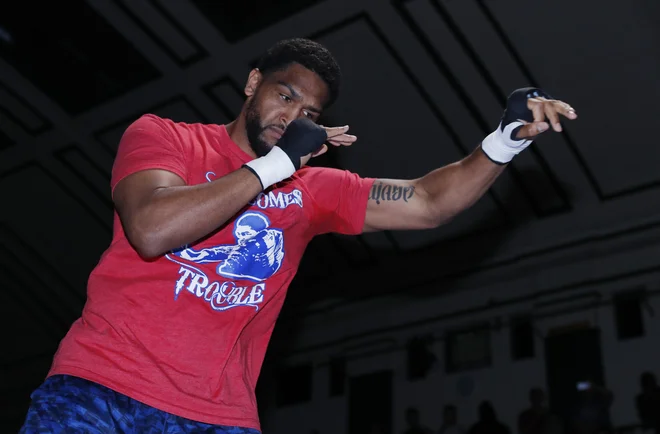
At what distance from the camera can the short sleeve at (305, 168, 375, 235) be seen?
318 centimetres

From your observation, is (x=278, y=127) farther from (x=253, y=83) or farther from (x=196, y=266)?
(x=196, y=266)

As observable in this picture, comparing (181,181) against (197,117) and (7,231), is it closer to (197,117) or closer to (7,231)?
(197,117)

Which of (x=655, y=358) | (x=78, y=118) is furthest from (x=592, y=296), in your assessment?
(x=78, y=118)

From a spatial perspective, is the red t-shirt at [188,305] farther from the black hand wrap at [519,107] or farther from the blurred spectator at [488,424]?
the blurred spectator at [488,424]

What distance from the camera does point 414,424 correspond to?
973 centimetres

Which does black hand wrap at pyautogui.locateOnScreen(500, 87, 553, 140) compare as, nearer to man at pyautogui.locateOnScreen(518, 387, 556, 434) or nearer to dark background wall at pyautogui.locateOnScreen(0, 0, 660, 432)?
dark background wall at pyautogui.locateOnScreen(0, 0, 660, 432)

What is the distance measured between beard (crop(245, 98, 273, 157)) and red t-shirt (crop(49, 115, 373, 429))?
0.45ft

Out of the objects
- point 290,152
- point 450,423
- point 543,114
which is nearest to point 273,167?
point 290,152

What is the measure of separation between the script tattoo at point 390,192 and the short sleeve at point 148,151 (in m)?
0.77

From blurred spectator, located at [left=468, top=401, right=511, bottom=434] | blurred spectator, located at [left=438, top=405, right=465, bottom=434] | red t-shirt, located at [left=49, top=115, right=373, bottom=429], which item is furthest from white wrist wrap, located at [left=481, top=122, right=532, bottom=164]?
blurred spectator, located at [left=438, top=405, right=465, bottom=434]

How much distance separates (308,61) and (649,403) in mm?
6110

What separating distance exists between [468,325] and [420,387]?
0.90 m

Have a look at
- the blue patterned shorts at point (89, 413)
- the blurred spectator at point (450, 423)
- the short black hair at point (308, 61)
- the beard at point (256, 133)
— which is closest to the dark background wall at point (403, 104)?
the blurred spectator at point (450, 423)

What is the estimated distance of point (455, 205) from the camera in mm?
3211
